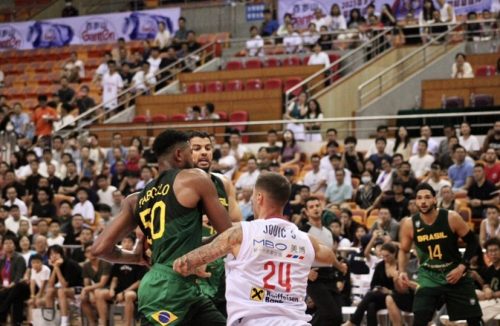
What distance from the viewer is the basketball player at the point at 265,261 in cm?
636

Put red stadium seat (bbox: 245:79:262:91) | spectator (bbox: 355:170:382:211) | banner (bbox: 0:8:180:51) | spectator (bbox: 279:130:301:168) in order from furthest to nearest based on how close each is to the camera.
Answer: banner (bbox: 0:8:180:51), red stadium seat (bbox: 245:79:262:91), spectator (bbox: 279:130:301:168), spectator (bbox: 355:170:382:211)

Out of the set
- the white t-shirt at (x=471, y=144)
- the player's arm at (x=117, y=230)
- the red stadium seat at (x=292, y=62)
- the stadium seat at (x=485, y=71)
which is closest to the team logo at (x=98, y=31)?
the red stadium seat at (x=292, y=62)

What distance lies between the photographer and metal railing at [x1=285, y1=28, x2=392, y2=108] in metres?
22.5

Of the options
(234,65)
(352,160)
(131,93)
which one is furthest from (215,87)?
(352,160)

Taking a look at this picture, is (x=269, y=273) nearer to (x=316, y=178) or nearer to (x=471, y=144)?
(x=316, y=178)

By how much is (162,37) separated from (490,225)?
50.5 feet

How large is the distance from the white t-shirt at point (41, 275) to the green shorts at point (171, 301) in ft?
32.4

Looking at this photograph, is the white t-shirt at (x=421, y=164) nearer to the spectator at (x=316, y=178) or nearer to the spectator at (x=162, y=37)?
the spectator at (x=316, y=178)

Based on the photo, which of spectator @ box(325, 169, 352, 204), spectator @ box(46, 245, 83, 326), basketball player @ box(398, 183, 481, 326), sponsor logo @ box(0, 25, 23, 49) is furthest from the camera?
sponsor logo @ box(0, 25, 23, 49)

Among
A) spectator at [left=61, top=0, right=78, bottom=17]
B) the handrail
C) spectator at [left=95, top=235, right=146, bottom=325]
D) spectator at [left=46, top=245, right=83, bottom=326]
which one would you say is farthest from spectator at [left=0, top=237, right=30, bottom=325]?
spectator at [left=61, top=0, right=78, bottom=17]

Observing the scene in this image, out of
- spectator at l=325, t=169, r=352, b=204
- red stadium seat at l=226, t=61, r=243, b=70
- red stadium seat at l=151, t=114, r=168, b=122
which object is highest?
red stadium seat at l=226, t=61, r=243, b=70

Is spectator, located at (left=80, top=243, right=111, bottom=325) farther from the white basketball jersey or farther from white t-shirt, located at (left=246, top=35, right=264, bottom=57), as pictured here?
white t-shirt, located at (left=246, top=35, right=264, bottom=57)

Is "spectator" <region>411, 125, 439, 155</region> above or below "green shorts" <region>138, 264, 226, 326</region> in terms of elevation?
below

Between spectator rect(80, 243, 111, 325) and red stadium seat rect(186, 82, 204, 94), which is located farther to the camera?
red stadium seat rect(186, 82, 204, 94)
